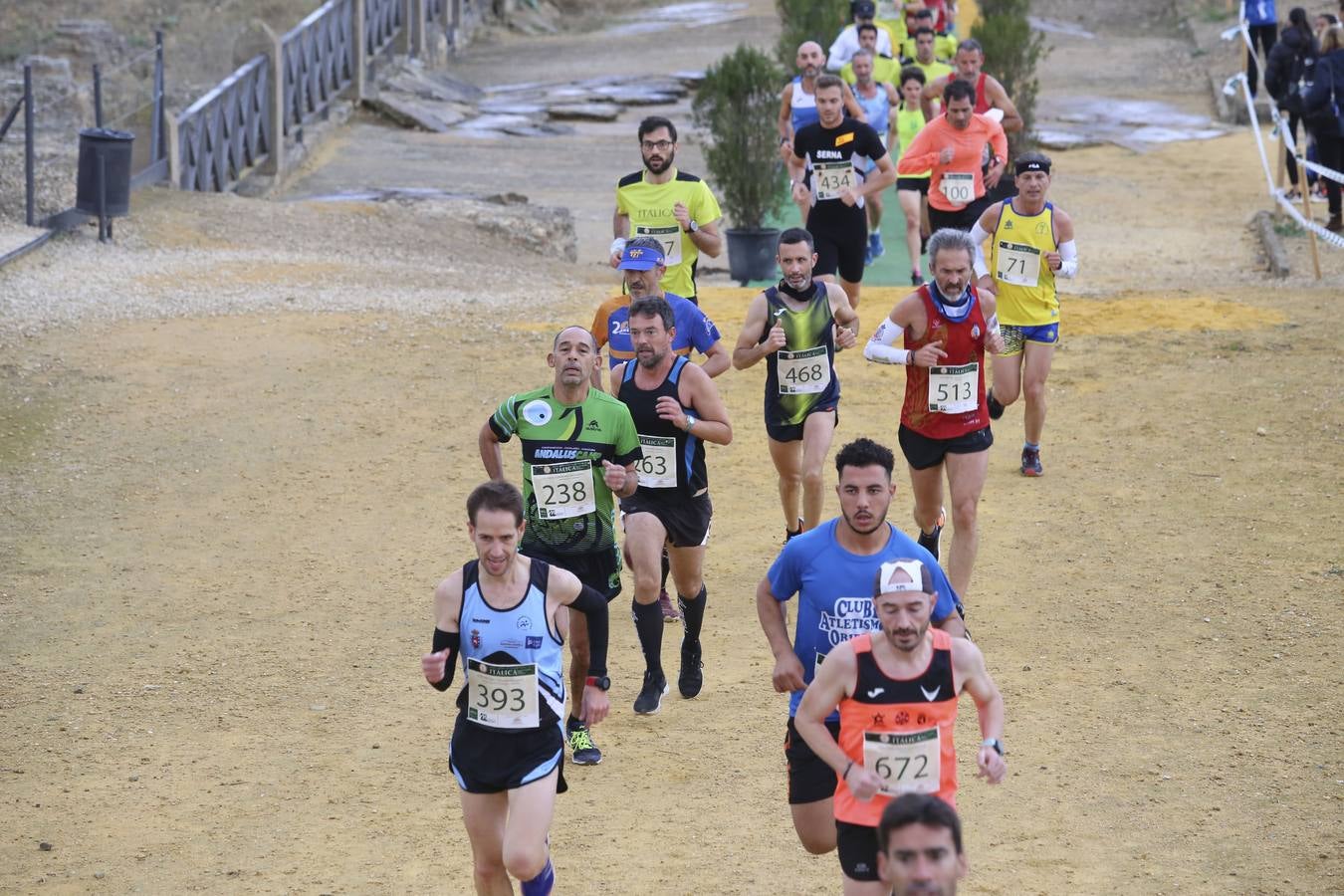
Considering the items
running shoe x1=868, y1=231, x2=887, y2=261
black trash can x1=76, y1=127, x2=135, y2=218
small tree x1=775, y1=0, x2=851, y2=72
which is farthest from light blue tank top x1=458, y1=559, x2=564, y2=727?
small tree x1=775, y1=0, x2=851, y2=72

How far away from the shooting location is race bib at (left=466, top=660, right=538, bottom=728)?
6164mm

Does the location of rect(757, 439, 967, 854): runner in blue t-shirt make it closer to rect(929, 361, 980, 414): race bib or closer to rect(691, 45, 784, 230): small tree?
rect(929, 361, 980, 414): race bib

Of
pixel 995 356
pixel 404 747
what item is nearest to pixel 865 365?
pixel 995 356

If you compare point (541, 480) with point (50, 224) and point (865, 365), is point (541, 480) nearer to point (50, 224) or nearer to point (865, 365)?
point (865, 365)

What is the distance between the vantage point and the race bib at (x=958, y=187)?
1395 cm

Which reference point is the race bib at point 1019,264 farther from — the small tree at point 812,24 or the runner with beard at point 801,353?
the small tree at point 812,24

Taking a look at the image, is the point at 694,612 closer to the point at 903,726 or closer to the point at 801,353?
the point at 801,353

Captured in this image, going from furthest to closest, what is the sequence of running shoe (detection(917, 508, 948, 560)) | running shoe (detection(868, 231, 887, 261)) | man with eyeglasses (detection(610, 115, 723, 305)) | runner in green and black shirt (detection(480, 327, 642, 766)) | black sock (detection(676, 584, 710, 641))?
1. running shoe (detection(868, 231, 887, 261))
2. man with eyeglasses (detection(610, 115, 723, 305))
3. running shoe (detection(917, 508, 948, 560))
4. black sock (detection(676, 584, 710, 641))
5. runner in green and black shirt (detection(480, 327, 642, 766))

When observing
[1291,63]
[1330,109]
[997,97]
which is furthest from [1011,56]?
[997,97]

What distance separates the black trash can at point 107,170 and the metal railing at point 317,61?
641 centimetres

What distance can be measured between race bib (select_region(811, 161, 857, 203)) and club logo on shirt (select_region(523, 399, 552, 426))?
5.77 metres

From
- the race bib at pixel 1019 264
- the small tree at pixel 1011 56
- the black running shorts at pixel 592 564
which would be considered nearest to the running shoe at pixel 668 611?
the black running shorts at pixel 592 564

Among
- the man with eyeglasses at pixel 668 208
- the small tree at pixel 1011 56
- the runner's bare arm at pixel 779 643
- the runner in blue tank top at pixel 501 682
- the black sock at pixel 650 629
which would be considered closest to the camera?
the runner in blue tank top at pixel 501 682

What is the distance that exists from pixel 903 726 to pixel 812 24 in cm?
2303
